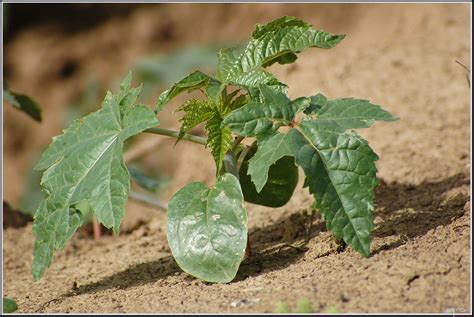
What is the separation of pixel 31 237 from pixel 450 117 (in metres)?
2.27

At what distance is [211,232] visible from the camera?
2.45 metres

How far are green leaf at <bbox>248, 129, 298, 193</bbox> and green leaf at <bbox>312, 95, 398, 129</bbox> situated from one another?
5.4 inches

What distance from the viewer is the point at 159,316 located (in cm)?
228

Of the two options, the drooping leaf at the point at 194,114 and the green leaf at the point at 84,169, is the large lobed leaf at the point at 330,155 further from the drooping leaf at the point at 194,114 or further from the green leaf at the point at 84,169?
the green leaf at the point at 84,169

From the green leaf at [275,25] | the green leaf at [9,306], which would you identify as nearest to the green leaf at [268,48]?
the green leaf at [275,25]

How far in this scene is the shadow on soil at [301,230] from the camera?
2.69 m

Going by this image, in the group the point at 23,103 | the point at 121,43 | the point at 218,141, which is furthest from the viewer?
the point at 121,43

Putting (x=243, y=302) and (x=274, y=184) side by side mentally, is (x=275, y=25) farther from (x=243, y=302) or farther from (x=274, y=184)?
(x=243, y=302)

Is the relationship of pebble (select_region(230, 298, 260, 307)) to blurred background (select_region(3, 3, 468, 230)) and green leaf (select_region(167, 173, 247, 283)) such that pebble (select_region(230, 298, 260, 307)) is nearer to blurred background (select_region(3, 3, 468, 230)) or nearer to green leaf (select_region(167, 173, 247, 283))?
green leaf (select_region(167, 173, 247, 283))

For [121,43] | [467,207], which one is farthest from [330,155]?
[121,43]

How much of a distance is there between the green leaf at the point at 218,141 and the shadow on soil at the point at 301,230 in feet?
1.33

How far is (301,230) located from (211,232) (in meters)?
0.67

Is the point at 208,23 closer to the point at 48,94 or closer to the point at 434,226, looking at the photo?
the point at 48,94

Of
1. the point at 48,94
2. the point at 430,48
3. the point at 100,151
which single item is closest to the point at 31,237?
the point at 100,151
